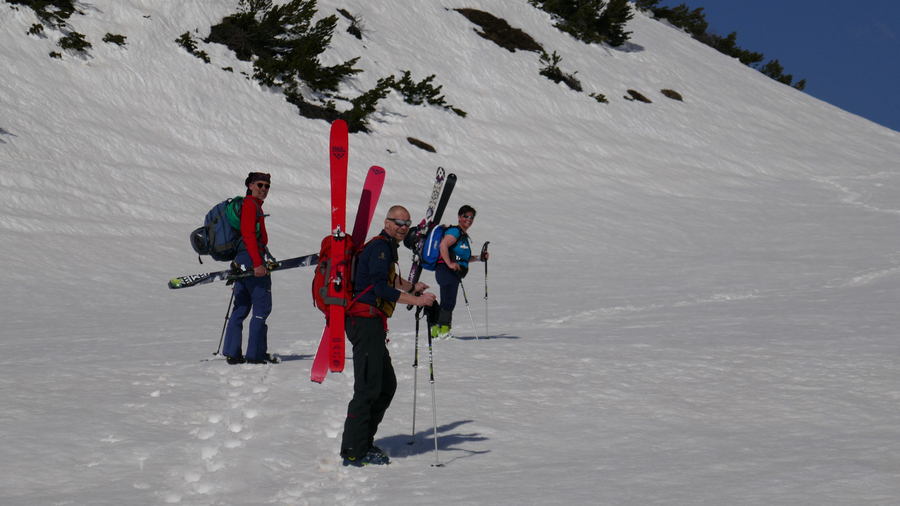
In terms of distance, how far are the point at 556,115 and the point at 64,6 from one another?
20.5 m

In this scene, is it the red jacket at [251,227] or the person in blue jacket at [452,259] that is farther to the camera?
the person in blue jacket at [452,259]

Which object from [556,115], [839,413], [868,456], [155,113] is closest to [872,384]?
[839,413]

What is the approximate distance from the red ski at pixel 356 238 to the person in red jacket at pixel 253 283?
1.66 metres

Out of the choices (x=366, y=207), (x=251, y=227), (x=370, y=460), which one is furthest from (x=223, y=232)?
(x=370, y=460)

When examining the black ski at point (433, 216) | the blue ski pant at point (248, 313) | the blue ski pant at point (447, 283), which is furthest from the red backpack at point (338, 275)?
the blue ski pant at point (447, 283)

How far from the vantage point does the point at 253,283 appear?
7.48m

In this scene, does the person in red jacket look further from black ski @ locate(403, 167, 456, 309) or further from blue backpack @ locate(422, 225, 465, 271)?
blue backpack @ locate(422, 225, 465, 271)

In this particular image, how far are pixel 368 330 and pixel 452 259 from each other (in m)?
4.34

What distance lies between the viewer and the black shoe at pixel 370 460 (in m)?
5.00

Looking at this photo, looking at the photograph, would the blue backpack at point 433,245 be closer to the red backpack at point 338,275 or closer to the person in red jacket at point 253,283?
the person in red jacket at point 253,283

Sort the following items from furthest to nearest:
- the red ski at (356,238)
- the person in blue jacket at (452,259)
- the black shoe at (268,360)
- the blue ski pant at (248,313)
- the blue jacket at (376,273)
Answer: the person in blue jacket at (452,259) → the black shoe at (268,360) → the blue ski pant at (248,313) → the red ski at (356,238) → the blue jacket at (376,273)

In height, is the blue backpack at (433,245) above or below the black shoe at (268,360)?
above

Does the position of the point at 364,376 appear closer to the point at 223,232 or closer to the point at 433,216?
the point at 223,232

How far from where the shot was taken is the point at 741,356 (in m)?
8.27
